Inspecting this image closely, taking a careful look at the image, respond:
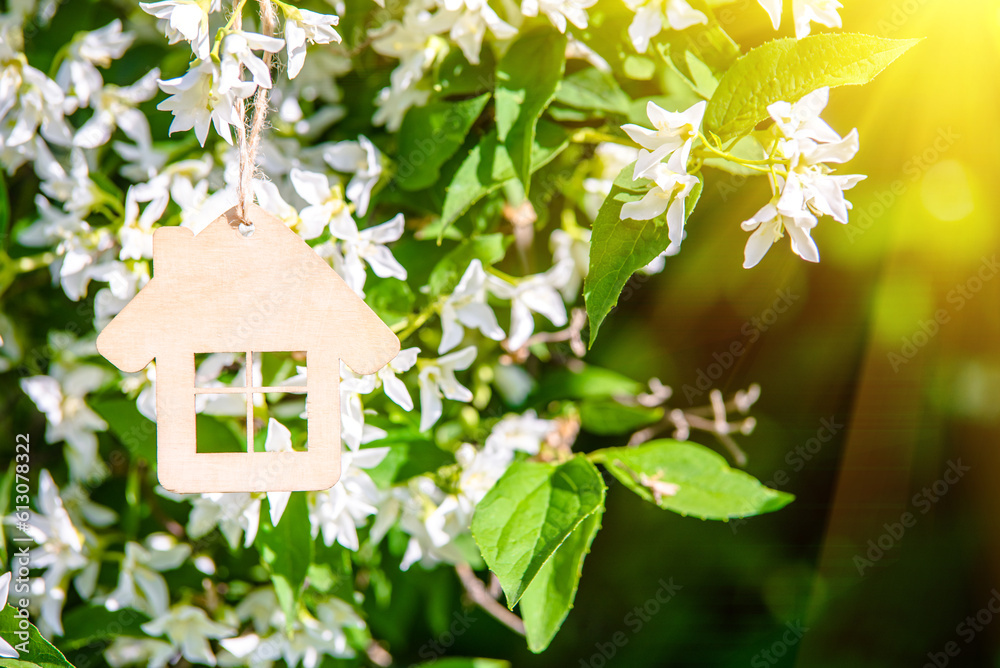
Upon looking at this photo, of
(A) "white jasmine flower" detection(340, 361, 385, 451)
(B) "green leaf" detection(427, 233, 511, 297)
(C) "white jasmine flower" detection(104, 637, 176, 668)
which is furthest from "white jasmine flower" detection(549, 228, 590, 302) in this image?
(C) "white jasmine flower" detection(104, 637, 176, 668)

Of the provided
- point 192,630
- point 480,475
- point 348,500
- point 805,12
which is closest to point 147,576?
point 192,630

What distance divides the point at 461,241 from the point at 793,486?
0.78 metres

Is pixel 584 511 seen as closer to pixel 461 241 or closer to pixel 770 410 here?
pixel 461 241

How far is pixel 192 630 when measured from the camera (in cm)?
96

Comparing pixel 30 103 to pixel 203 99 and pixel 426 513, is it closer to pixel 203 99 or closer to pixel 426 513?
pixel 203 99

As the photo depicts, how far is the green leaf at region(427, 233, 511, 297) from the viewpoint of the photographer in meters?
0.90

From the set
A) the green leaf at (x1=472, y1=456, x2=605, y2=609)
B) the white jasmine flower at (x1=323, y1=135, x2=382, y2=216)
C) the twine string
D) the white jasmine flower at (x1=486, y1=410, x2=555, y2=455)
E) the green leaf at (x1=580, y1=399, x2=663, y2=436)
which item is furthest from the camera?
the green leaf at (x1=580, y1=399, x2=663, y2=436)

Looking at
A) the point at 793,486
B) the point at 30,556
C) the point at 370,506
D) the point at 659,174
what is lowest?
the point at 30,556

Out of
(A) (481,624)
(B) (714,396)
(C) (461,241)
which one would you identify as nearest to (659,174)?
(C) (461,241)

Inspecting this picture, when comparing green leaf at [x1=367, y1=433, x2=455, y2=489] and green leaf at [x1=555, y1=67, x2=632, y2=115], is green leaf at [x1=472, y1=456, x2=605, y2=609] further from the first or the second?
green leaf at [x1=555, y1=67, x2=632, y2=115]

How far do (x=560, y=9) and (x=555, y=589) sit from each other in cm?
65

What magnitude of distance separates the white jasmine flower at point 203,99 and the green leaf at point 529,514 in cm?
47

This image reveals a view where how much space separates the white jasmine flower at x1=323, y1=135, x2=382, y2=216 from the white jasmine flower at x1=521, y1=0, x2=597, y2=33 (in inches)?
9.3

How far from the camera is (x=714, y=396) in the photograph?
1.11 m
